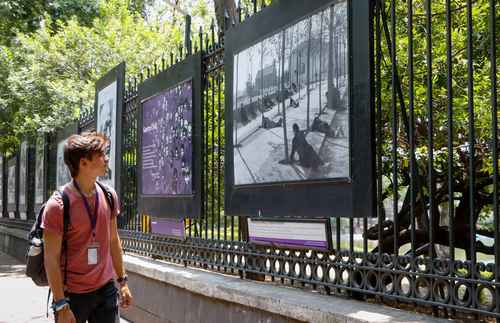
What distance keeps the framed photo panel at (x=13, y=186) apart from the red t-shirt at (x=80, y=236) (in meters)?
16.5

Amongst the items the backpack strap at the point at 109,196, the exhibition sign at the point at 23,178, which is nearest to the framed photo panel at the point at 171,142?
the backpack strap at the point at 109,196

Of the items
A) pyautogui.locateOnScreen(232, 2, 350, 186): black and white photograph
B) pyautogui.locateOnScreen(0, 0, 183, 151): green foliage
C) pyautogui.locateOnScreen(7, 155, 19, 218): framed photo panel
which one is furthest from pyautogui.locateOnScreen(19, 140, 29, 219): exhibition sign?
pyautogui.locateOnScreen(232, 2, 350, 186): black and white photograph

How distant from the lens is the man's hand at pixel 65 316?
358 cm

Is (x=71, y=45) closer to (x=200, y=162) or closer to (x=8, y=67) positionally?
(x=8, y=67)

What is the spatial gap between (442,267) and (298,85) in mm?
1837

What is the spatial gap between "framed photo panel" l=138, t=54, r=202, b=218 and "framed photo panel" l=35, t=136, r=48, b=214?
821 cm

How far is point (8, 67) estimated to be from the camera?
18359 mm

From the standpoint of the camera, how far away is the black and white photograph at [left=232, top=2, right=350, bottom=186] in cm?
424

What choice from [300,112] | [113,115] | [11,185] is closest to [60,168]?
[113,115]

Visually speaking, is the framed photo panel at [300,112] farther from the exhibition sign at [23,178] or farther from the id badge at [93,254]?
the exhibition sign at [23,178]

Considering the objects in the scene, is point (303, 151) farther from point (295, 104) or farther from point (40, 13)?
point (40, 13)

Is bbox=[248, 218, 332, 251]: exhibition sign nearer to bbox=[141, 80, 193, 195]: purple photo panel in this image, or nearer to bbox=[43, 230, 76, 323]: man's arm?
bbox=[141, 80, 193, 195]: purple photo panel

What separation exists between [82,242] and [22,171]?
15.7 m

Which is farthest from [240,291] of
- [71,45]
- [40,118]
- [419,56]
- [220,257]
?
[71,45]
